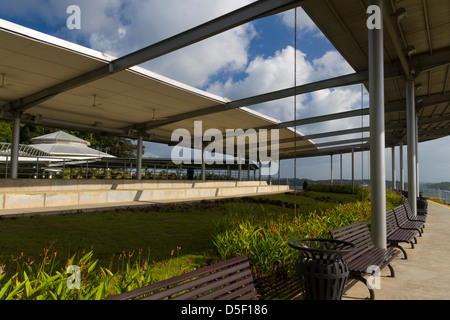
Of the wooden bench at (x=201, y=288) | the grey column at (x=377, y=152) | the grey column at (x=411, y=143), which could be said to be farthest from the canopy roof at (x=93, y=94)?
the wooden bench at (x=201, y=288)

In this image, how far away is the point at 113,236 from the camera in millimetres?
7633

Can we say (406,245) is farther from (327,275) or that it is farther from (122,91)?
(122,91)

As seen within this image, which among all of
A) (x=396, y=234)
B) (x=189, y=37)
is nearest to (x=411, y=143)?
(x=396, y=234)

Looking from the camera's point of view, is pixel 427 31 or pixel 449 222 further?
pixel 449 222

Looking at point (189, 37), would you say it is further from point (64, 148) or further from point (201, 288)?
point (64, 148)

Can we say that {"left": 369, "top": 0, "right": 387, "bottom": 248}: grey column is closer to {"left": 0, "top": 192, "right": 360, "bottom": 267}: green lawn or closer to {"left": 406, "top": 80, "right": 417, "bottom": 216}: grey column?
{"left": 0, "top": 192, "right": 360, "bottom": 267}: green lawn

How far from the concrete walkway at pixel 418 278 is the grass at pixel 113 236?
9.55 ft

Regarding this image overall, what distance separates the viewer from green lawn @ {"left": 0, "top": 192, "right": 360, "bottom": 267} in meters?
6.04

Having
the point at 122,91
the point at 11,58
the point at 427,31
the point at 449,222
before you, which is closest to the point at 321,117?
the point at 449,222

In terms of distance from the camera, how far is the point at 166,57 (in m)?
9.80

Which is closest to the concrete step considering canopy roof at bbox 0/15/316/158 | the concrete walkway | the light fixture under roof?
canopy roof at bbox 0/15/316/158
